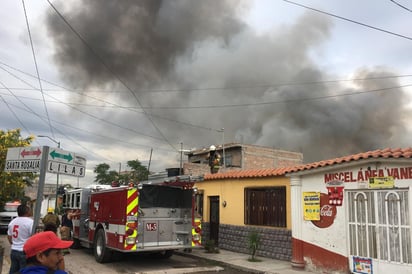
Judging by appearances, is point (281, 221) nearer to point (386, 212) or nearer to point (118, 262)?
point (386, 212)

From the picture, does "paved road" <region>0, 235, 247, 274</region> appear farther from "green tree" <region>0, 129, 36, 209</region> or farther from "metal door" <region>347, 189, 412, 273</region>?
"metal door" <region>347, 189, 412, 273</region>

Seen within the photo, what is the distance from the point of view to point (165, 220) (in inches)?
425

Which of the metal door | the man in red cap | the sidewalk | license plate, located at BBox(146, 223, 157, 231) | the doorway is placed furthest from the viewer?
the doorway

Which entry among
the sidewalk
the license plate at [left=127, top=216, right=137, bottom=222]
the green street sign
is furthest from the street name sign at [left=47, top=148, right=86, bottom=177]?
the sidewalk

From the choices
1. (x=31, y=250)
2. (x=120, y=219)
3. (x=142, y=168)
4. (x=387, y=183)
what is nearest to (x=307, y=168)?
(x=387, y=183)

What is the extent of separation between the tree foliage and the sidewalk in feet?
96.3

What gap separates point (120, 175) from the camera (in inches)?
1849

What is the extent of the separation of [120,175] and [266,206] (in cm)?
3737

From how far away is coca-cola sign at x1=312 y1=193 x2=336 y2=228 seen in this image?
30.6ft

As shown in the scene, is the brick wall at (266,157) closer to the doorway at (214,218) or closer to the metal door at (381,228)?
the doorway at (214,218)

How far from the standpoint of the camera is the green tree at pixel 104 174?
4728 centimetres

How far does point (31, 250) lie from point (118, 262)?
9564mm

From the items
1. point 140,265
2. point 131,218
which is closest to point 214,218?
point 140,265

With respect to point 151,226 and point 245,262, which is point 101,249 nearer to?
point 151,226
